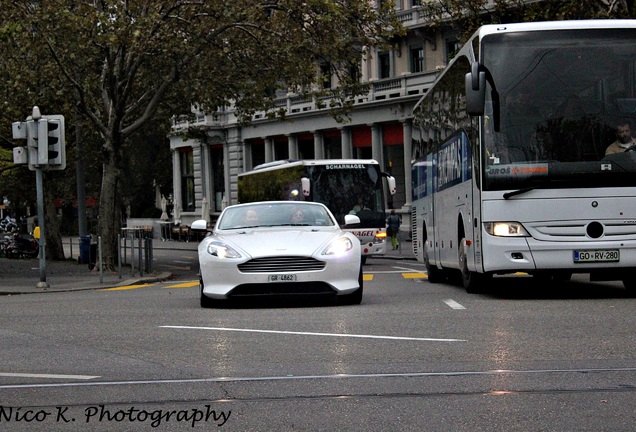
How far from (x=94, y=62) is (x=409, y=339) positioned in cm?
2482

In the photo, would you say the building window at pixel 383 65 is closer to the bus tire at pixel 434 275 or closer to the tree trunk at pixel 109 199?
the tree trunk at pixel 109 199

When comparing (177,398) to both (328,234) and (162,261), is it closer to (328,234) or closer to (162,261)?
(328,234)

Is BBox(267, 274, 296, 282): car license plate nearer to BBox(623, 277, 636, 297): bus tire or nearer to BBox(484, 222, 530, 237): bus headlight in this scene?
BBox(484, 222, 530, 237): bus headlight

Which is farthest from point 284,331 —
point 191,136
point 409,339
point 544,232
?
point 191,136

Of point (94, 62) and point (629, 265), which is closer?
point (629, 265)

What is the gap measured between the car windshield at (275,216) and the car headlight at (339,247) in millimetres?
1168

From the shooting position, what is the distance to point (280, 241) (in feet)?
49.2

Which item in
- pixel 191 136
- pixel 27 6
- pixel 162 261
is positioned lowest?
pixel 162 261

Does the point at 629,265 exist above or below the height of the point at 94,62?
below

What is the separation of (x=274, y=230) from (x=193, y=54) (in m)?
18.2

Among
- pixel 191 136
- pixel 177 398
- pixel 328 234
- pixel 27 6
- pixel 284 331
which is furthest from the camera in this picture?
pixel 191 136

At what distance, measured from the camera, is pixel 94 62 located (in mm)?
34062

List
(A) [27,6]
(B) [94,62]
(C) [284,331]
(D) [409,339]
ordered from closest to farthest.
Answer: (D) [409,339] < (C) [284,331] < (A) [27,6] < (B) [94,62]

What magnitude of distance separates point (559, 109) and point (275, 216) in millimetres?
3929
